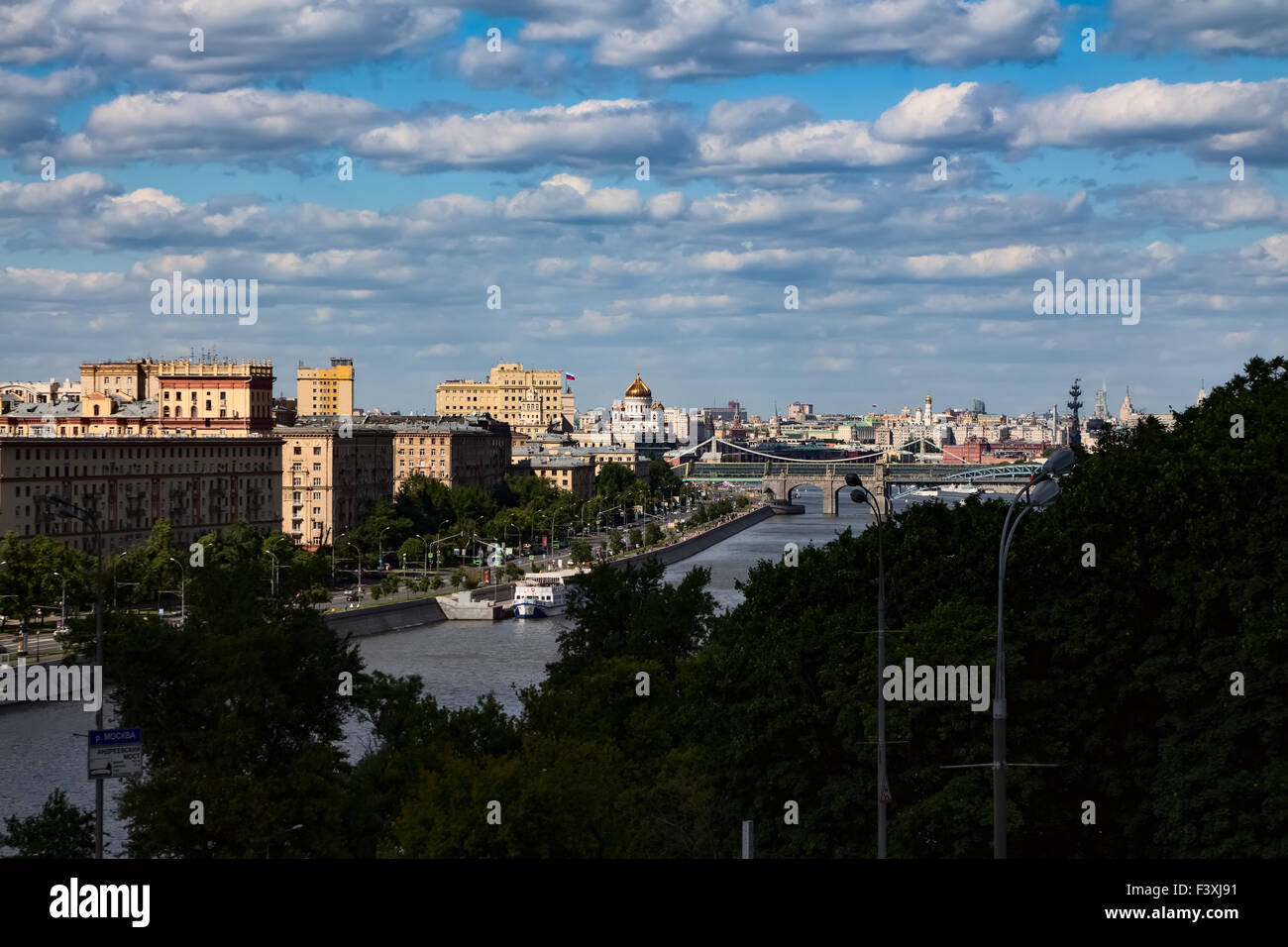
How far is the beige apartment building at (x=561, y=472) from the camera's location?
122m

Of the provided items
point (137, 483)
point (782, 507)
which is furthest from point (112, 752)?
point (782, 507)

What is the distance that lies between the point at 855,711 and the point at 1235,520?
4229 mm

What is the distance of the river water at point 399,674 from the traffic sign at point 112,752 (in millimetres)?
5447

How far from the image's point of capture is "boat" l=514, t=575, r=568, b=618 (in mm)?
61156

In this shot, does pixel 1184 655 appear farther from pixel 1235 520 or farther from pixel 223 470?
pixel 223 470

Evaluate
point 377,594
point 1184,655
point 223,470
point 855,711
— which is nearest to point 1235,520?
point 1184,655

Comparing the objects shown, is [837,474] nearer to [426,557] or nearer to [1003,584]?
[426,557]

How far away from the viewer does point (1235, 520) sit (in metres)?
16.0

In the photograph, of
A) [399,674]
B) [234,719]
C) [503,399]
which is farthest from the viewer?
[503,399]

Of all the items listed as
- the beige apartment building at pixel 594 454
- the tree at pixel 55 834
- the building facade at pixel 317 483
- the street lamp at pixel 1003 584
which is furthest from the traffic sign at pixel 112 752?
the beige apartment building at pixel 594 454

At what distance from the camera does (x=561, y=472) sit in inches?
4818

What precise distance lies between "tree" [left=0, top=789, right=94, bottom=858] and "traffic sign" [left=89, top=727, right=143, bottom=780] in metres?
2.22

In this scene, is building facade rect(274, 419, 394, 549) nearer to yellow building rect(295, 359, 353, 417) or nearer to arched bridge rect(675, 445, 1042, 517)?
arched bridge rect(675, 445, 1042, 517)

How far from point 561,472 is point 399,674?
8219 cm
